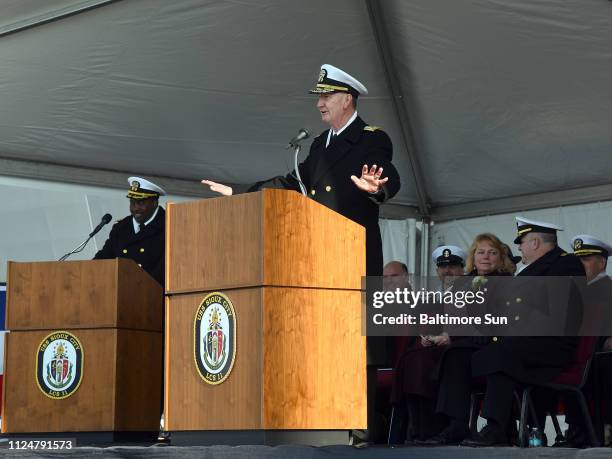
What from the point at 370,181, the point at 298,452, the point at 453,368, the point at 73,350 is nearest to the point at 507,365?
the point at 453,368

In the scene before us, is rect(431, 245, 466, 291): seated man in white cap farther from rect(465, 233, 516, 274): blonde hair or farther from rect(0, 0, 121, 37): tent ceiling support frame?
rect(0, 0, 121, 37): tent ceiling support frame

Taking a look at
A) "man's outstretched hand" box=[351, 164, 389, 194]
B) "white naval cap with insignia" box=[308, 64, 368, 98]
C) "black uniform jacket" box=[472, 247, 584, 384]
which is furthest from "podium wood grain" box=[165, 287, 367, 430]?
"black uniform jacket" box=[472, 247, 584, 384]

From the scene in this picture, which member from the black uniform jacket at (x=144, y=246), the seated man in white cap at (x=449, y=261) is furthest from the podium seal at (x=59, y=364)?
the seated man in white cap at (x=449, y=261)

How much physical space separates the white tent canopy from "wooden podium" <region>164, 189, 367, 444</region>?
3.42m

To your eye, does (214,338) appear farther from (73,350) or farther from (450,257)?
(450,257)

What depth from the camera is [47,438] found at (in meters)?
4.51

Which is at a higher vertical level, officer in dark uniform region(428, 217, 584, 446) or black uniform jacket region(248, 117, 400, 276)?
black uniform jacket region(248, 117, 400, 276)

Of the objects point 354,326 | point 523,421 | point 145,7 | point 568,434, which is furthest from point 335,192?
point 145,7

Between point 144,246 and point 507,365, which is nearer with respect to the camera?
point 507,365

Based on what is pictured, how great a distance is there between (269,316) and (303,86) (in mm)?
4640

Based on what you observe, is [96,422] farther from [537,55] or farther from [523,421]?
[537,55]

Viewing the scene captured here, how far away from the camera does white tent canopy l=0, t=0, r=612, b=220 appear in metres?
6.98

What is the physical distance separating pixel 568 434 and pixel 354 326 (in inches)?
88.0

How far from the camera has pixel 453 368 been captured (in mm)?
5344
